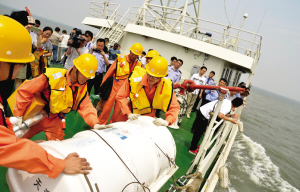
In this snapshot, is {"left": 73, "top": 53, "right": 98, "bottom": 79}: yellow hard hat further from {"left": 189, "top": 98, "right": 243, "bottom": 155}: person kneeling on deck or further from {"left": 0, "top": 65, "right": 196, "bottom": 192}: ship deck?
{"left": 189, "top": 98, "right": 243, "bottom": 155}: person kneeling on deck

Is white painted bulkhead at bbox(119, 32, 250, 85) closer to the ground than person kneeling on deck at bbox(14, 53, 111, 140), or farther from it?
farther from it

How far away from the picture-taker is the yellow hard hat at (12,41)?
1.20m

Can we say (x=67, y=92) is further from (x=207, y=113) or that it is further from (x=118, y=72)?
(x=207, y=113)

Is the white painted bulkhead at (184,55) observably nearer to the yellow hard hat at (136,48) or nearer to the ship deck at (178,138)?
the ship deck at (178,138)

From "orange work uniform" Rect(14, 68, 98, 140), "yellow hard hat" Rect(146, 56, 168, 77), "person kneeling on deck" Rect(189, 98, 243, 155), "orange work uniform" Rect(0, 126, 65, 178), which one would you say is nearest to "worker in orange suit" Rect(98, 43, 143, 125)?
"yellow hard hat" Rect(146, 56, 168, 77)

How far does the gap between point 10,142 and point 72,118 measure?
133 inches

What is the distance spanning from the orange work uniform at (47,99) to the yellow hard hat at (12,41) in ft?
2.18

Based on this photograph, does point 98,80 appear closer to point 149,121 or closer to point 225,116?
point 149,121

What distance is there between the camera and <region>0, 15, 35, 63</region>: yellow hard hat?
120 centimetres

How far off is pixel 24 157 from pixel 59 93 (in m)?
1.15

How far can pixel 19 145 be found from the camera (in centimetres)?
102

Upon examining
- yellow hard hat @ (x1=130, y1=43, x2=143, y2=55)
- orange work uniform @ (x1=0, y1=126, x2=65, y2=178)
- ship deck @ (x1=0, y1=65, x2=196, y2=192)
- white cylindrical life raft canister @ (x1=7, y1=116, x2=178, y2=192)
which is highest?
yellow hard hat @ (x1=130, y1=43, x2=143, y2=55)

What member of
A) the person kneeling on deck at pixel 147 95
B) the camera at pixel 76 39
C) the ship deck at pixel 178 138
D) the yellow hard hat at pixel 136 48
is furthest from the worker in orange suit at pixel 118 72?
the camera at pixel 76 39

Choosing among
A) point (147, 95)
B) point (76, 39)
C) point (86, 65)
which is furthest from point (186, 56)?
point (86, 65)
